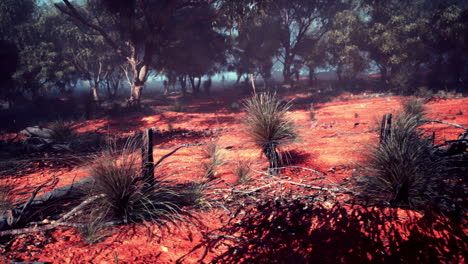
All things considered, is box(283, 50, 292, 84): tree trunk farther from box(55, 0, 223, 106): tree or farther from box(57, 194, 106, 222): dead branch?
box(57, 194, 106, 222): dead branch

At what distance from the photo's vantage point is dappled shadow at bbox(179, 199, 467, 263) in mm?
2395

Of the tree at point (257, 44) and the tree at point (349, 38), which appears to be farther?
the tree at point (257, 44)

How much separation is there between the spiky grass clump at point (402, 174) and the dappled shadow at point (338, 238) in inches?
9.1

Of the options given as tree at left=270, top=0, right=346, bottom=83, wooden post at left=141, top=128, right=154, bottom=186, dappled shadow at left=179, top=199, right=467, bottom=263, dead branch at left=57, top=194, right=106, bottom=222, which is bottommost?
dappled shadow at left=179, top=199, right=467, bottom=263

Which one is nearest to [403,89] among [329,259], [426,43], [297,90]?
[426,43]

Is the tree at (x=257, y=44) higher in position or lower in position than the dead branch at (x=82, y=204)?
higher

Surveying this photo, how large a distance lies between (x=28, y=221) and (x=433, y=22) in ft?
85.7

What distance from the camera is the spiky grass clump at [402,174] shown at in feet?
10.1

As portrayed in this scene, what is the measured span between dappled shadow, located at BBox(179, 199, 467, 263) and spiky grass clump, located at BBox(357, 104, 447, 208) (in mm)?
232

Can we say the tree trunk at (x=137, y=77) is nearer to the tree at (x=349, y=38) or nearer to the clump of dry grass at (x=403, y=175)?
the clump of dry grass at (x=403, y=175)

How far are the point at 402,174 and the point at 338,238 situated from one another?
1259 mm

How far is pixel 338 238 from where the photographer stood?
8.76 feet

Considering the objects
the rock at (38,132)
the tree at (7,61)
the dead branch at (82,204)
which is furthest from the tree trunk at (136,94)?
the dead branch at (82,204)

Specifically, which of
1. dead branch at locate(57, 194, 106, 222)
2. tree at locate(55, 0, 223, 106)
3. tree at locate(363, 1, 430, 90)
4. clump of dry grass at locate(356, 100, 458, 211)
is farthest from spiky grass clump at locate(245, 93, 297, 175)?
tree at locate(363, 1, 430, 90)
